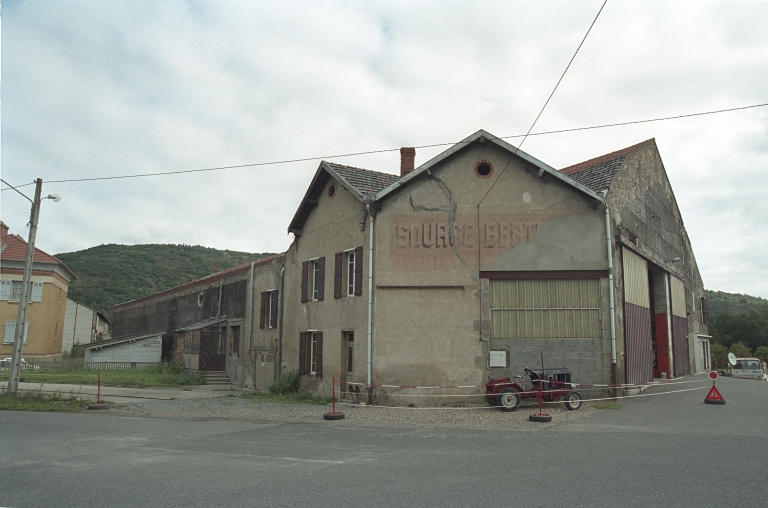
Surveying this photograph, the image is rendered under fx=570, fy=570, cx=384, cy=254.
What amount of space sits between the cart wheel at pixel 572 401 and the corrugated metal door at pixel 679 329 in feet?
43.0

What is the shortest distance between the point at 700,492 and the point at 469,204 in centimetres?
1118

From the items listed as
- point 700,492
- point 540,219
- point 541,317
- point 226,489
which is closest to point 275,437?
point 226,489

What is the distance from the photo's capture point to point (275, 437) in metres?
11.1

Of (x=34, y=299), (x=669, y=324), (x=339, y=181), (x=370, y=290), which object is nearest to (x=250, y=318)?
(x=339, y=181)

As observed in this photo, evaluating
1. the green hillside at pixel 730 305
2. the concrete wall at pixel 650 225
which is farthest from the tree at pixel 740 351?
the concrete wall at pixel 650 225

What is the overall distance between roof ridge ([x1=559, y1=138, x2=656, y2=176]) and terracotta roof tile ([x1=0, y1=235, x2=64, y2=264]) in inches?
1440

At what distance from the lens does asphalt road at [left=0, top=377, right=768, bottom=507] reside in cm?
636

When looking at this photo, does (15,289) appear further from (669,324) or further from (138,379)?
(669,324)

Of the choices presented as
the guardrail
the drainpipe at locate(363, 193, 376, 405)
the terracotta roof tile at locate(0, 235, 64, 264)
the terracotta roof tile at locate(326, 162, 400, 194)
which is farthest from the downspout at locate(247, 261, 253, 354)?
the terracotta roof tile at locate(0, 235, 64, 264)

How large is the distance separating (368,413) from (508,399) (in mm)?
3664

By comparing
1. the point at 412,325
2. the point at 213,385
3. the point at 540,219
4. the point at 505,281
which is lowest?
the point at 213,385

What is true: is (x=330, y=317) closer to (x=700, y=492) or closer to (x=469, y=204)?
(x=469, y=204)

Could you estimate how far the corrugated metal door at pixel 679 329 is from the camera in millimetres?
26125

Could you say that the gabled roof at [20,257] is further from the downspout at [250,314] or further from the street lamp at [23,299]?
the street lamp at [23,299]
